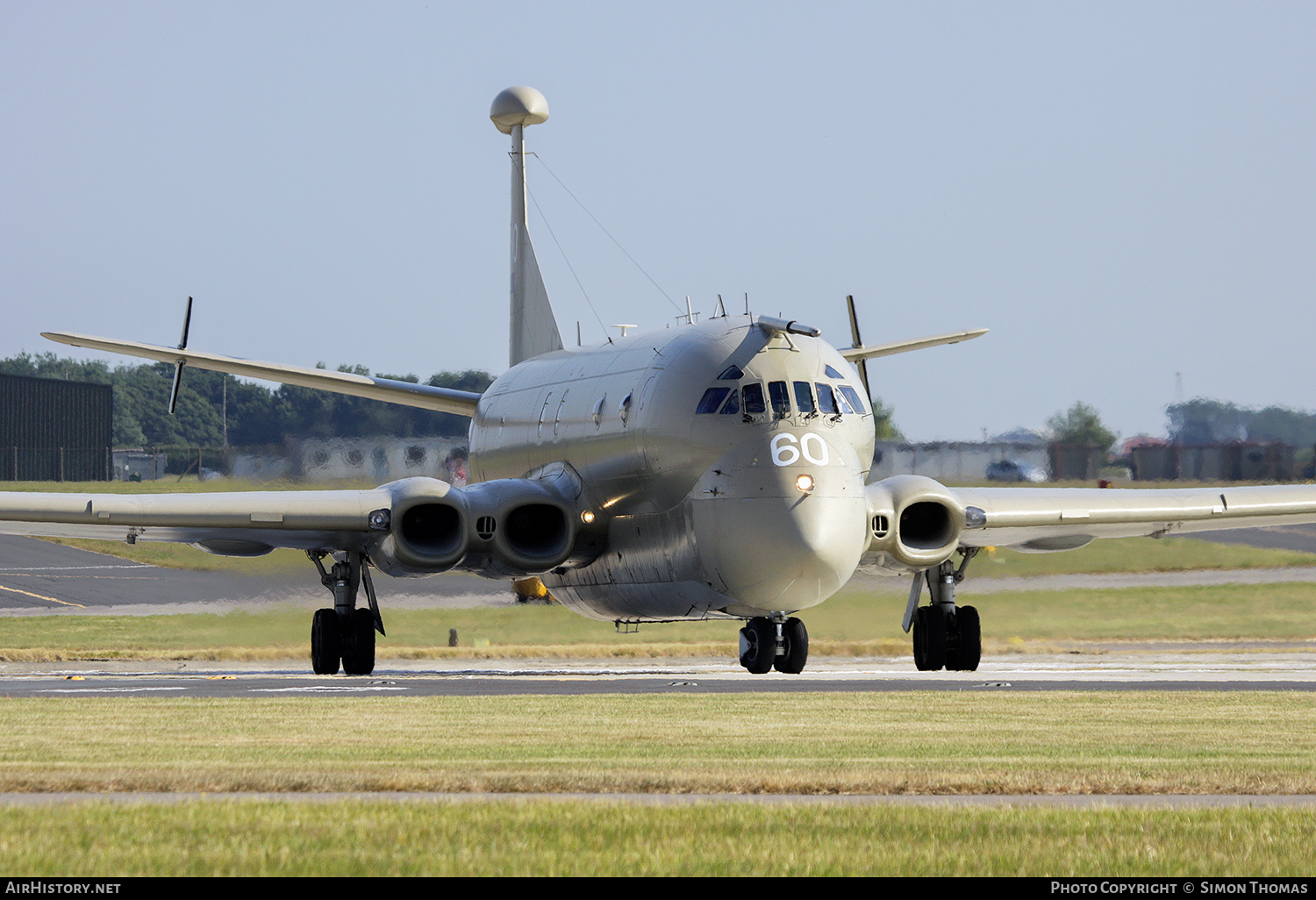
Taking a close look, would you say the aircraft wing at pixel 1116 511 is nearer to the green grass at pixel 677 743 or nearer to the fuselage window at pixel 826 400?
the fuselage window at pixel 826 400

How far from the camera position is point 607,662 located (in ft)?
101

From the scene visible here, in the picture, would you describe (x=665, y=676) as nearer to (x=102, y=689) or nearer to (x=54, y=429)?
(x=102, y=689)

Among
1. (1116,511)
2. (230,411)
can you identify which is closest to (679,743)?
(1116,511)

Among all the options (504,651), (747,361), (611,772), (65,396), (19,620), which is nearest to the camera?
(611,772)

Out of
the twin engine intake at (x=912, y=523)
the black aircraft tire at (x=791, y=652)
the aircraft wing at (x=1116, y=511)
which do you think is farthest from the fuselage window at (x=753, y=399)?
the black aircraft tire at (x=791, y=652)

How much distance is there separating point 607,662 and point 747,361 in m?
10.3

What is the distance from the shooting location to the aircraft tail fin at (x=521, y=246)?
33719 mm

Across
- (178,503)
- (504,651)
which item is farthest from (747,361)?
(504,651)

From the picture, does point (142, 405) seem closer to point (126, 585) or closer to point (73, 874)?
point (126, 585)

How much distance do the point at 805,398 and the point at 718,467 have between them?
1386 mm

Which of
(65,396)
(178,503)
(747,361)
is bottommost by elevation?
(178,503)

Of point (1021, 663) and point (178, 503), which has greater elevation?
point (178, 503)

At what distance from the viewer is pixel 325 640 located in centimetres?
2456

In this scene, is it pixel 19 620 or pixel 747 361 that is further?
pixel 19 620
